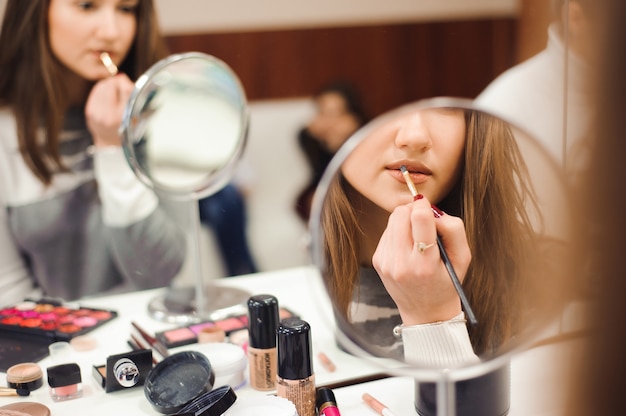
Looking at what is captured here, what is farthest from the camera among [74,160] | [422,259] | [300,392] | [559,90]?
[74,160]

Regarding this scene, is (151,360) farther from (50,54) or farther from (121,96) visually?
(50,54)

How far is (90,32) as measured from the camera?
0.98 m

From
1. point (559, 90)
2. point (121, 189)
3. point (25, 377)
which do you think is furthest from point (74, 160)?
point (559, 90)

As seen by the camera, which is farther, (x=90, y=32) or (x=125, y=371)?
(x=90, y=32)

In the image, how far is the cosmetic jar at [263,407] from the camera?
0.52 m

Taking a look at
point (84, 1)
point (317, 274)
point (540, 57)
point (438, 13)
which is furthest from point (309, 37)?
point (317, 274)

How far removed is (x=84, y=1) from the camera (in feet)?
3.17

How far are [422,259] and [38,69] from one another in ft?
2.67

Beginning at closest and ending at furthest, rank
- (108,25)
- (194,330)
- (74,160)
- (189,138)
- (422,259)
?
(422,259), (194,330), (189,138), (108,25), (74,160)

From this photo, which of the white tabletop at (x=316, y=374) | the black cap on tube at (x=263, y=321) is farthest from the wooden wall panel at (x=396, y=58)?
the black cap on tube at (x=263, y=321)

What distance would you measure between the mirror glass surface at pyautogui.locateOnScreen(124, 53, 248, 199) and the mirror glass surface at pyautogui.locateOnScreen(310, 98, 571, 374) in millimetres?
405

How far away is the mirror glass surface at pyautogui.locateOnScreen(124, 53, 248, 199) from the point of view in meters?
0.79

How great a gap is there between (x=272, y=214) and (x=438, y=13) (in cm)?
65

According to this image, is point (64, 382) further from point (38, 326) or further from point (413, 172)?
point (413, 172)
